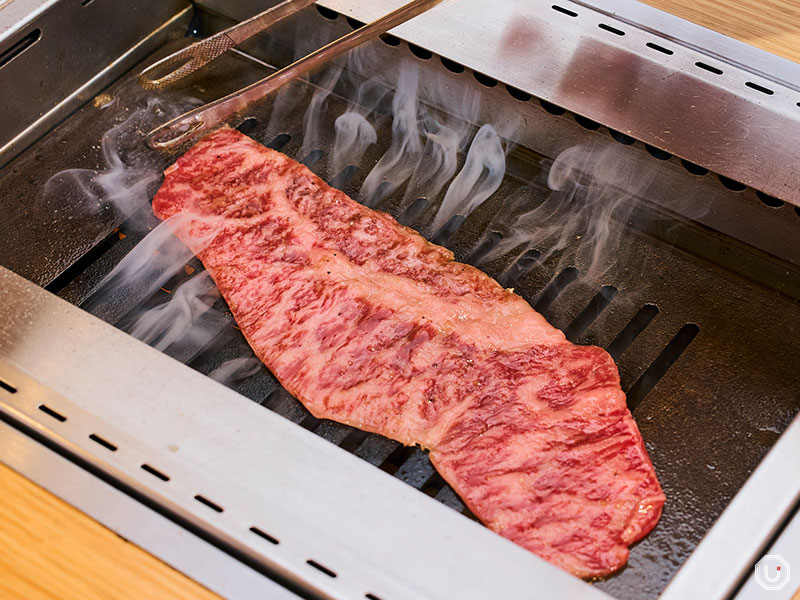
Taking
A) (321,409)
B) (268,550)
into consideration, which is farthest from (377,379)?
(268,550)

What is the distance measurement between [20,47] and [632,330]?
1.39 m

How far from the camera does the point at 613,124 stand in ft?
5.37

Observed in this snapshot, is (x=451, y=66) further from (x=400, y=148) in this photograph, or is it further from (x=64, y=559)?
(x=64, y=559)

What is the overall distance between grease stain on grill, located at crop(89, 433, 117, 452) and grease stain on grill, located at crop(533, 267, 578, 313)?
0.86 meters

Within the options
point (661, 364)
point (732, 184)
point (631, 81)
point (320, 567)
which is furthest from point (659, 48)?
point (320, 567)

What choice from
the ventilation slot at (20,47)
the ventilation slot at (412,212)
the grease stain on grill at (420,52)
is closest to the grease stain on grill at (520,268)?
the ventilation slot at (412,212)

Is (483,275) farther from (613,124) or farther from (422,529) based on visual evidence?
(422,529)

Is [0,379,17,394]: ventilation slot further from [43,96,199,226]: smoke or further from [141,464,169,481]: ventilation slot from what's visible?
[43,96,199,226]: smoke

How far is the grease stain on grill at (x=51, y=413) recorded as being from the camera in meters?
1.20

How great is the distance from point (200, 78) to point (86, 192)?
0.45 m

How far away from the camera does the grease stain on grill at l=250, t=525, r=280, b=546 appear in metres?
1.08

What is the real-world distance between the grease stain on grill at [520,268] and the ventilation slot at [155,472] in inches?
32.5

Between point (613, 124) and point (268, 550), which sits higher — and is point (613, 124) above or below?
above

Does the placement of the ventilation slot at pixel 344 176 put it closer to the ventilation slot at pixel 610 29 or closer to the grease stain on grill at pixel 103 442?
the ventilation slot at pixel 610 29
